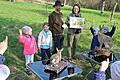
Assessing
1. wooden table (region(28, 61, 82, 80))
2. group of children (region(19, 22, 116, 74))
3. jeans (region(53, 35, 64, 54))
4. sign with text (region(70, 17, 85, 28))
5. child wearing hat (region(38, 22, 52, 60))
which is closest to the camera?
wooden table (region(28, 61, 82, 80))

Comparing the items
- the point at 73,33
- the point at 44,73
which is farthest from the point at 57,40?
the point at 44,73

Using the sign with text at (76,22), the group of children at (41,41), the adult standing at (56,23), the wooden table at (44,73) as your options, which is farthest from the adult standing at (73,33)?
the wooden table at (44,73)

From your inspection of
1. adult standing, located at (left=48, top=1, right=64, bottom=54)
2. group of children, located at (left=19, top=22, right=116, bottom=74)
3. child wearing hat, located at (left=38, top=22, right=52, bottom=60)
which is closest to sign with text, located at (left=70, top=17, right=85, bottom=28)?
adult standing, located at (left=48, top=1, right=64, bottom=54)

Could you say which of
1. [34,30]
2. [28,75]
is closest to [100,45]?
[28,75]

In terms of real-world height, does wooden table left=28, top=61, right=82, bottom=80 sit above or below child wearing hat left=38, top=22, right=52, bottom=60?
below

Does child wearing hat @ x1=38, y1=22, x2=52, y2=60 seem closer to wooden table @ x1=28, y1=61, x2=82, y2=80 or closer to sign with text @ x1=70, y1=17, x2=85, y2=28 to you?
sign with text @ x1=70, y1=17, x2=85, y2=28

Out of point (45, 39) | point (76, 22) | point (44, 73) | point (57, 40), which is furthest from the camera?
A: point (57, 40)

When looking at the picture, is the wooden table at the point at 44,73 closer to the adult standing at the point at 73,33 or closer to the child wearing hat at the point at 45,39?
the child wearing hat at the point at 45,39

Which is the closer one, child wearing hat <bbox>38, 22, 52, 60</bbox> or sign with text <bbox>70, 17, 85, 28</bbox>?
child wearing hat <bbox>38, 22, 52, 60</bbox>

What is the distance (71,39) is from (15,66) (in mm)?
1625

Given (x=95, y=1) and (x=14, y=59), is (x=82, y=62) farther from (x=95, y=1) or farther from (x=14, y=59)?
(x=95, y=1)

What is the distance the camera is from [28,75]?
6590 millimetres

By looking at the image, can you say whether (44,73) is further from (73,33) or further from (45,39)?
(73,33)

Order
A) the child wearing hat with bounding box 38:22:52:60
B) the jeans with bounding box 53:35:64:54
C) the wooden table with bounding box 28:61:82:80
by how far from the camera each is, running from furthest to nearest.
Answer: the jeans with bounding box 53:35:64:54
the child wearing hat with bounding box 38:22:52:60
the wooden table with bounding box 28:61:82:80
